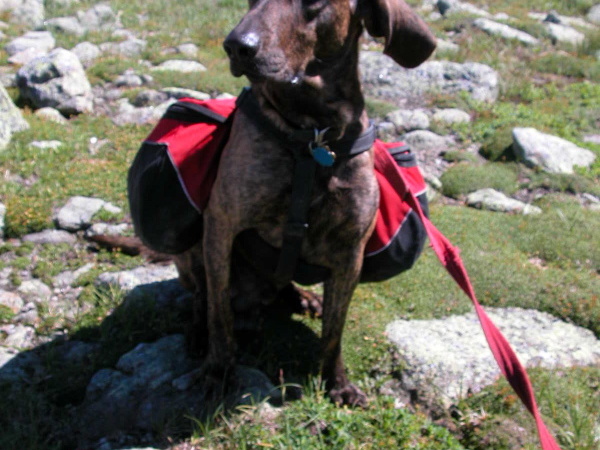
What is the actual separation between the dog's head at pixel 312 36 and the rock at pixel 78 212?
3601 mm

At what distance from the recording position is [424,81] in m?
11.4

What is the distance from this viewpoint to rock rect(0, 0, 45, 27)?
14180 millimetres

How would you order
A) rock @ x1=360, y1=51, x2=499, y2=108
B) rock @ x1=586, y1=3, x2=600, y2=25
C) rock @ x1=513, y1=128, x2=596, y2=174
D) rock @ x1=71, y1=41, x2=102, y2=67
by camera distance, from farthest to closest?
rock @ x1=586, y1=3, x2=600, y2=25 → rock @ x1=71, y1=41, x2=102, y2=67 → rock @ x1=360, y1=51, x2=499, y2=108 → rock @ x1=513, y1=128, x2=596, y2=174

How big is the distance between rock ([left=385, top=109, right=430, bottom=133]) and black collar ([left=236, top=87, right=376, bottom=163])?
6334mm

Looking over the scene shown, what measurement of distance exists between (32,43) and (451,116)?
26.2 feet

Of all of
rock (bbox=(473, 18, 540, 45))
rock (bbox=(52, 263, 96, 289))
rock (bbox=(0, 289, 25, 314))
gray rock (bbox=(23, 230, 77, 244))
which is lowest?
gray rock (bbox=(23, 230, 77, 244))

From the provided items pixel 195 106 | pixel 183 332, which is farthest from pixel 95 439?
pixel 195 106

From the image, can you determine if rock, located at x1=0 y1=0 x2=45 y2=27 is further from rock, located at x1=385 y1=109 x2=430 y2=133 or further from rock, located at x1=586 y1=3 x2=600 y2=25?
rock, located at x1=586 y1=3 x2=600 y2=25

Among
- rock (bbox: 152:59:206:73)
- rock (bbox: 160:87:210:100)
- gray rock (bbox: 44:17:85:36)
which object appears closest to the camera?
rock (bbox: 160:87:210:100)

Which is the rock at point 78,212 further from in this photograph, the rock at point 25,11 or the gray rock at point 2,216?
the rock at point 25,11

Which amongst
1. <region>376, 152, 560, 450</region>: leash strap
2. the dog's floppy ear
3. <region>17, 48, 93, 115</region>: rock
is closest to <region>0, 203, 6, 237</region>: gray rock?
<region>17, 48, 93, 115</region>: rock

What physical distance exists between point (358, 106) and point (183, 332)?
2122 mm

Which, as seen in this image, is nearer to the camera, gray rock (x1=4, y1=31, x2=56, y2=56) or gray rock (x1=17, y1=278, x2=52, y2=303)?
gray rock (x1=17, y1=278, x2=52, y2=303)

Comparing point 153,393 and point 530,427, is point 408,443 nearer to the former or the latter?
point 530,427
